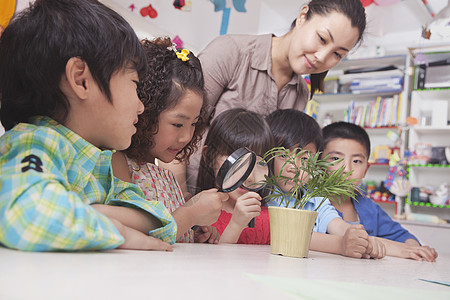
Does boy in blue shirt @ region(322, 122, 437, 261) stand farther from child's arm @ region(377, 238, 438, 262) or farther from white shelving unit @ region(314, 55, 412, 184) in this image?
white shelving unit @ region(314, 55, 412, 184)

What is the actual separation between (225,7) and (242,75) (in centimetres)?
38

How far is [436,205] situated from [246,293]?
12.0ft

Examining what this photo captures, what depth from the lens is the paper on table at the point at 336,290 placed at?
1.42 feet

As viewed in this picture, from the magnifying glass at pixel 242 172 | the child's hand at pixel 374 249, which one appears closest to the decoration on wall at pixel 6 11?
the magnifying glass at pixel 242 172

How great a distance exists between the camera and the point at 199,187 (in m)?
1.13

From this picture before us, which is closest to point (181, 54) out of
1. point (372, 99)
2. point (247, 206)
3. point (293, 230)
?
point (247, 206)

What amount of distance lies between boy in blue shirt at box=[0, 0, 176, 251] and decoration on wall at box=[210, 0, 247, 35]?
963mm

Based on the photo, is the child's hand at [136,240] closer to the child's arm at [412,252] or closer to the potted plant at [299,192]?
the potted plant at [299,192]

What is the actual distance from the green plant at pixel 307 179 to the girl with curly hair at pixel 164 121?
256mm

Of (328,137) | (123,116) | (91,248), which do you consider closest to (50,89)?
(123,116)

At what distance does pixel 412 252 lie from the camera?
1319 mm

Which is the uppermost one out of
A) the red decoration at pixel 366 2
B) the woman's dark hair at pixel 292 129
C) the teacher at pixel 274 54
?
the red decoration at pixel 366 2

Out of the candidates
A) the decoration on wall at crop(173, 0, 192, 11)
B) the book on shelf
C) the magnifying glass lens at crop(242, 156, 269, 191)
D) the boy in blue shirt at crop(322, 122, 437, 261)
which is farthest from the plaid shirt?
the book on shelf

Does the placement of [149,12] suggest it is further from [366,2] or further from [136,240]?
[136,240]
